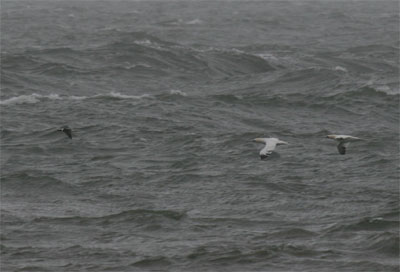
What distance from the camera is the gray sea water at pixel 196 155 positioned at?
22172mm

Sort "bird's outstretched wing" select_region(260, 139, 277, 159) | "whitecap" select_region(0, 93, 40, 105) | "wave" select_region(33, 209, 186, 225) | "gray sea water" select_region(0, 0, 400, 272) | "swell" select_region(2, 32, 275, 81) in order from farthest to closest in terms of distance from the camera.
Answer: "swell" select_region(2, 32, 275, 81) < "whitecap" select_region(0, 93, 40, 105) < "wave" select_region(33, 209, 186, 225) < "bird's outstretched wing" select_region(260, 139, 277, 159) < "gray sea water" select_region(0, 0, 400, 272)

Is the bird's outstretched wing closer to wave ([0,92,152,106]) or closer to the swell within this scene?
wave ([0,92,152,106])

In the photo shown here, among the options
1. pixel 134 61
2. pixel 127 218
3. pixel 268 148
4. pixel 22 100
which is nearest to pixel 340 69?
pixel 134 61

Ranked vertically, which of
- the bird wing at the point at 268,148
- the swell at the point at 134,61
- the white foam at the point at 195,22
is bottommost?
the white foam at the point at 195,22

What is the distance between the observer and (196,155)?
98.0 ft

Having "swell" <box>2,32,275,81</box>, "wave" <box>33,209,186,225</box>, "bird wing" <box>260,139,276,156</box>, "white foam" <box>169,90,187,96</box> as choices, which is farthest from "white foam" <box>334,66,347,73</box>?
"wave" <box>33,209,186,225</box>

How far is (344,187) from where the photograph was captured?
86.6 ft

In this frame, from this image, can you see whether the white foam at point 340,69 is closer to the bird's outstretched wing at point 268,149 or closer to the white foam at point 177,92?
the white foam at point 177,92

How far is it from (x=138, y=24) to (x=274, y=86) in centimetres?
2842

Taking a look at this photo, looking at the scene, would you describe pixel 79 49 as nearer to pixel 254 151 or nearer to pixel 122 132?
pixel 122 132

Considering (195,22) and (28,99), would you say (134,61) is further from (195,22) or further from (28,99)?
(195,22)

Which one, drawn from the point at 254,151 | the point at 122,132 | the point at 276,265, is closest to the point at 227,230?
the point at 276,265

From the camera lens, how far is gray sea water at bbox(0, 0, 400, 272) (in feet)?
72.7

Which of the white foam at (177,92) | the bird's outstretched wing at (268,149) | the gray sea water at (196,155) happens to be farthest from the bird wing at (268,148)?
the white foam at (177,92)
